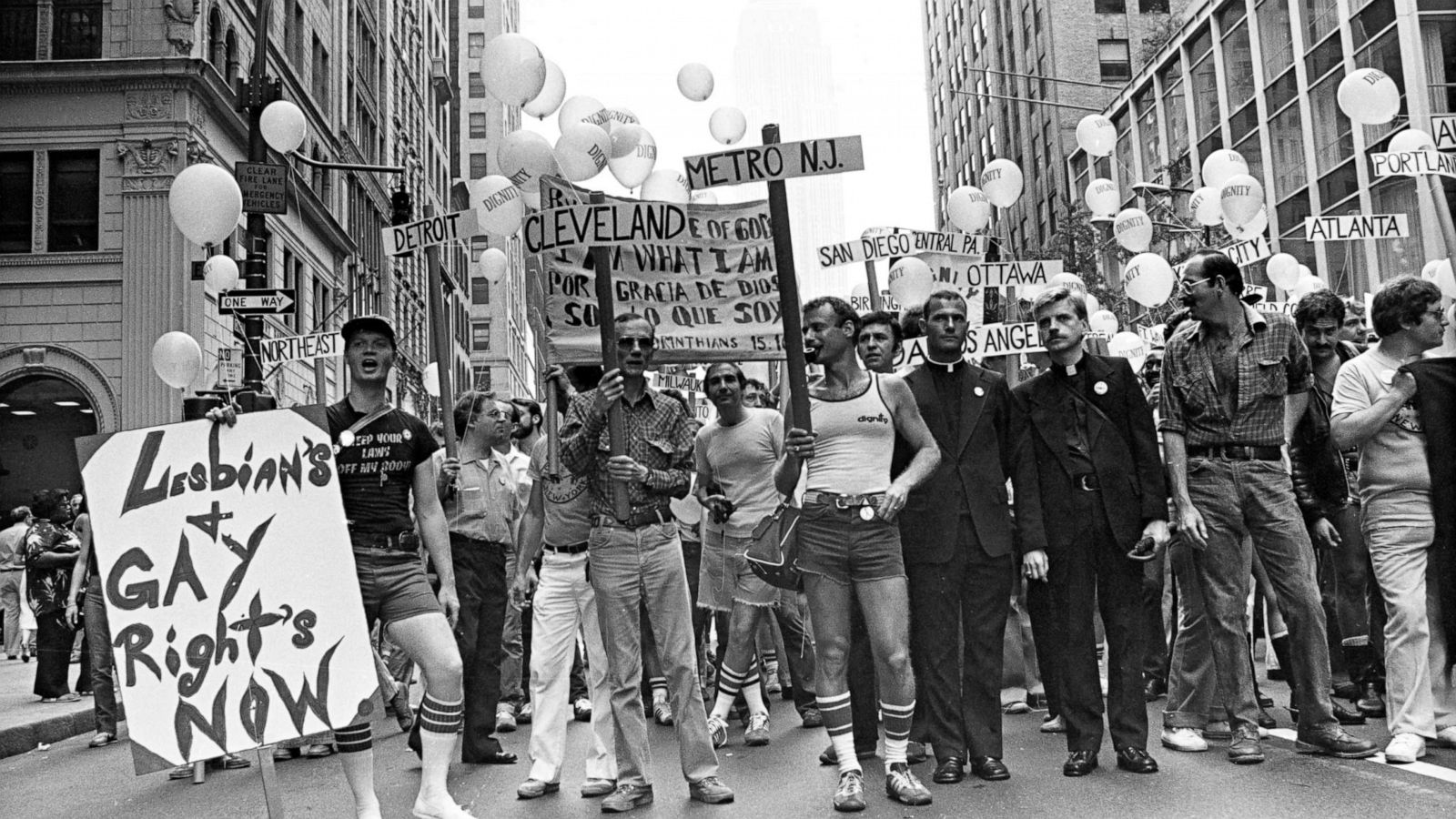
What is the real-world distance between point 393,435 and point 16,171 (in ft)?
73.7

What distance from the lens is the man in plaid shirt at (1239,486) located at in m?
6.15

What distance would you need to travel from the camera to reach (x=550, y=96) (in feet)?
38.2

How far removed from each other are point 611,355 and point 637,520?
2.43 ft

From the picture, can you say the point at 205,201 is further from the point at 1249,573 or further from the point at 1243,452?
the point at 1249,573

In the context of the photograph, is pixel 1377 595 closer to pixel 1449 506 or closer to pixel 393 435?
pixel 1449 506

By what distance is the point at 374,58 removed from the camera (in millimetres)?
45500

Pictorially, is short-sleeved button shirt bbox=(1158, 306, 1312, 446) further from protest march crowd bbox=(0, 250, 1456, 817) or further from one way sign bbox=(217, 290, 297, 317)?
one way sign bbox=(217, 290, 297, 317)

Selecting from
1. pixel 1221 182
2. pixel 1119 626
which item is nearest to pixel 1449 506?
pixel 1119 626

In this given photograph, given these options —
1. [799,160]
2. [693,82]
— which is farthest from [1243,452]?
[693,82]

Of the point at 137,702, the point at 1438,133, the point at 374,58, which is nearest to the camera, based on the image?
the point at 137,702

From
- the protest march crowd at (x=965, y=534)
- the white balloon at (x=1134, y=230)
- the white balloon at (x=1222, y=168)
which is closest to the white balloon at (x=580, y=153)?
the protest march crowd at (x=965, y=534)

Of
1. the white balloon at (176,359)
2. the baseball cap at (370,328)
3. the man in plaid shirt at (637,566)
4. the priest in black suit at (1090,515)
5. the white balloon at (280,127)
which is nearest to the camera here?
the baseball cap at (370,328)

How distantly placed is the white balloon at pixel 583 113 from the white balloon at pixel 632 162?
44cm

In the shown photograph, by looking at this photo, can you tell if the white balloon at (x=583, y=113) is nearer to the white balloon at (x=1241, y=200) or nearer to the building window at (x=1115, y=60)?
the white balloon at (x=1241, y=200)
